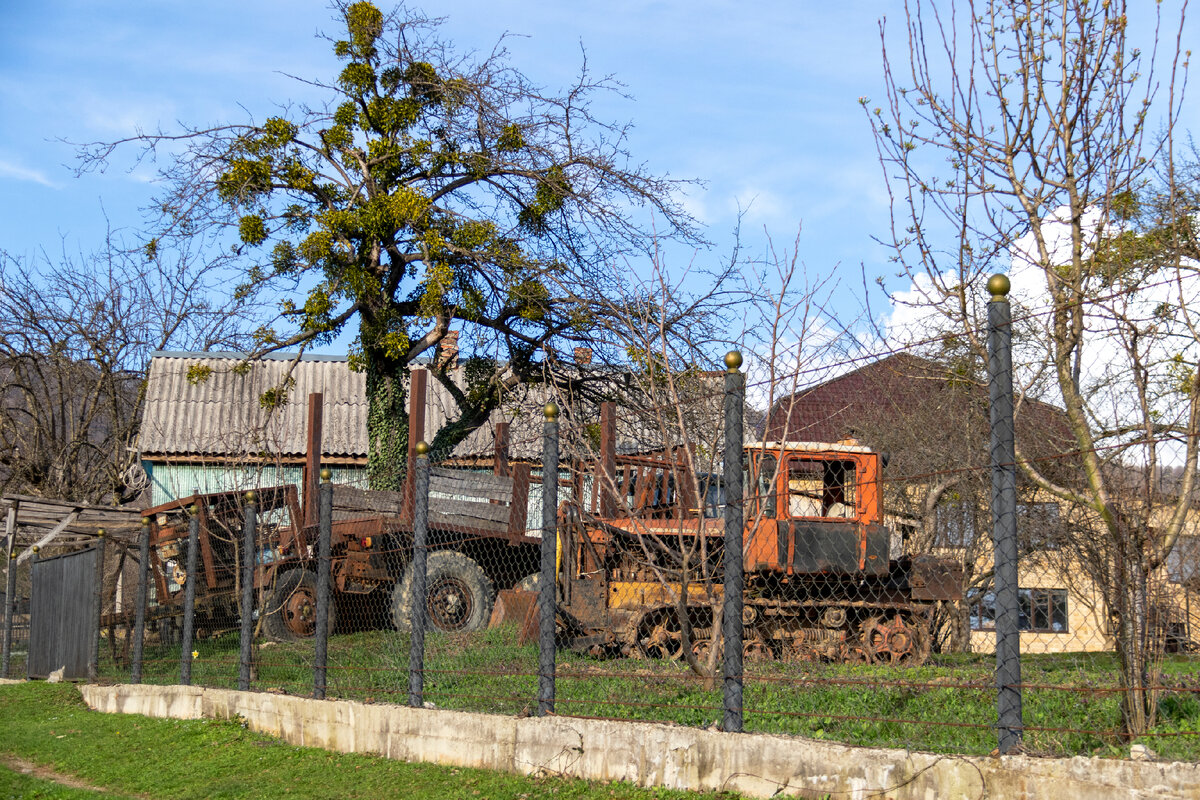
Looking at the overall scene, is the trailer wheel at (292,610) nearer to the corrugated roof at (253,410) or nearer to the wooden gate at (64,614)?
the wooden gate at (64,614)

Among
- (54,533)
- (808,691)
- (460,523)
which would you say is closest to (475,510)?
(460,523)

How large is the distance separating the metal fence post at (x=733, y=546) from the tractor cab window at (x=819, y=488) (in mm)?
5849

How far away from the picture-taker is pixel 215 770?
7.71 m

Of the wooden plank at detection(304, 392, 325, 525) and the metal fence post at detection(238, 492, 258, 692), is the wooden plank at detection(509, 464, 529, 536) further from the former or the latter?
the metal fence post at detection(238, 492, 258, 692)

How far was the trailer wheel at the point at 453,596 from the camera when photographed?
11.7 meters

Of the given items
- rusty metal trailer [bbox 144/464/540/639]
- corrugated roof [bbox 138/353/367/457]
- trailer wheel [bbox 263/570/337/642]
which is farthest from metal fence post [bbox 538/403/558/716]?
corrugated roof [bbox 138/353/367/457]

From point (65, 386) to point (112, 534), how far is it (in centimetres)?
1363

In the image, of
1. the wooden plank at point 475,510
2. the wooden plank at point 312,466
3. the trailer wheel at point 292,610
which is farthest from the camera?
the wooden plank at point 312,466

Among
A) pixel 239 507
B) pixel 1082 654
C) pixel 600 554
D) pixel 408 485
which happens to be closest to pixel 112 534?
pixel 239 507

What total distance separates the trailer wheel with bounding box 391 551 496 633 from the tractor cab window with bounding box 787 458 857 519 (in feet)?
11.9

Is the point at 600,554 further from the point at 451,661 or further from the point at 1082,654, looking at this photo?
the point at 1082,654

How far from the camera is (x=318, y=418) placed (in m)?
15.0

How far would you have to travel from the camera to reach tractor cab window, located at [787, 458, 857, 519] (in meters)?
11.5

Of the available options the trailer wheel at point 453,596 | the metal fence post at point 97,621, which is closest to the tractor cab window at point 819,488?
the trailer wheel at point 453,596
